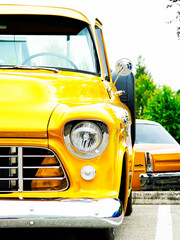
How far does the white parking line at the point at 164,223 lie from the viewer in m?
5.28

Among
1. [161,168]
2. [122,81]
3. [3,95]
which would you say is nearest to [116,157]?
[3,95]

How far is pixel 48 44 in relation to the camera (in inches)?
209

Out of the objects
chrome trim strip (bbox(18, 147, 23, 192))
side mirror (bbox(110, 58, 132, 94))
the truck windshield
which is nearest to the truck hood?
chrome trim strip (bbox(18, 147, 23, 192))

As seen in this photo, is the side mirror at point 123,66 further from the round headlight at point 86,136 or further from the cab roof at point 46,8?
the round headlight at point 86,136

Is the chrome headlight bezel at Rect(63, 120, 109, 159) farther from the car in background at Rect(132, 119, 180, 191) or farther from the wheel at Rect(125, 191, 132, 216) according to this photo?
the car in background at Rect(132, 119, 180, 191)

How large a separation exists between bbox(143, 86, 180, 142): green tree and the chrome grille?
19.9 metres

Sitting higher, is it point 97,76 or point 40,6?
point 40,6

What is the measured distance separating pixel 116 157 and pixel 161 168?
4.93m

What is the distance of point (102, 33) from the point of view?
19.7 ft

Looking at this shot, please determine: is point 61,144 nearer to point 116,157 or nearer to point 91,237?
point 116,157

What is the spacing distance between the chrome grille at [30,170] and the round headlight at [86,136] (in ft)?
0.57

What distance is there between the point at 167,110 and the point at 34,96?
2014cm

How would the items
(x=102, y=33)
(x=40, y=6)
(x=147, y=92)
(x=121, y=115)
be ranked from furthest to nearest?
1. (x=147, y=92)
2. (x=102, y=33)
3. (x=40, y=6)
4. (x=121, y=115)

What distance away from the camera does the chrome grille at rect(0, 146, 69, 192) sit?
3822mm
